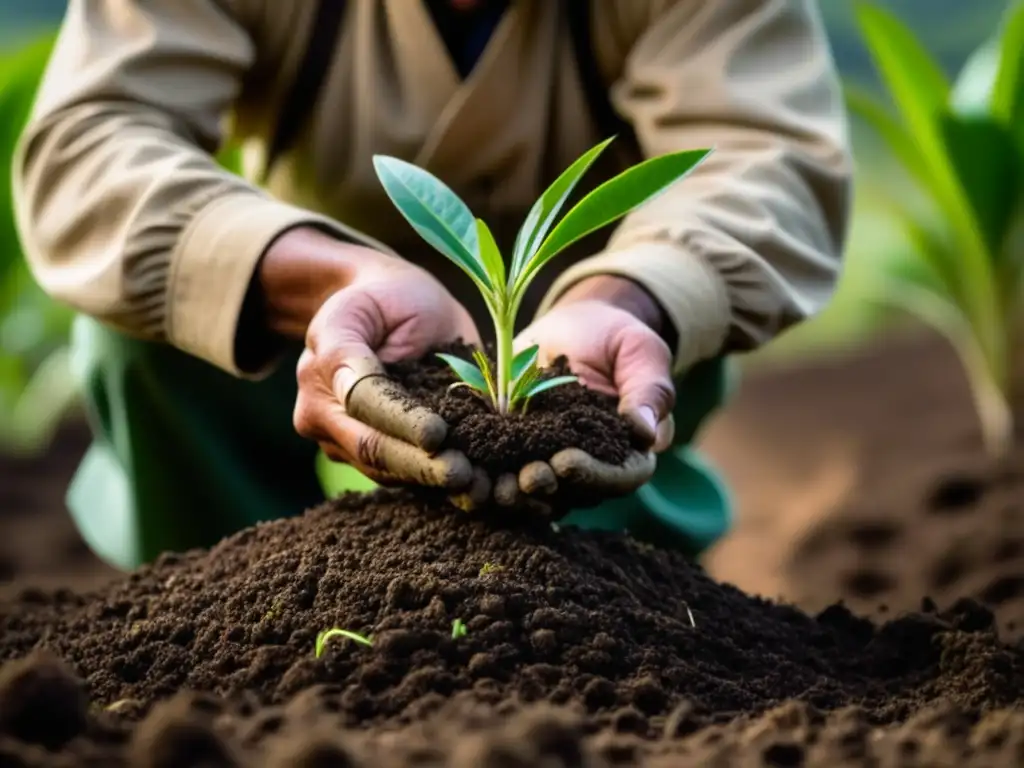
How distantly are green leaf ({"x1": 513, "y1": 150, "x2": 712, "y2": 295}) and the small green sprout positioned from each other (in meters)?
0.39

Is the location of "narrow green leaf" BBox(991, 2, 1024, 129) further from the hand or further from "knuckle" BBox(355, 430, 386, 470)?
"knuckle" BBox(355, 430, 386, 470)

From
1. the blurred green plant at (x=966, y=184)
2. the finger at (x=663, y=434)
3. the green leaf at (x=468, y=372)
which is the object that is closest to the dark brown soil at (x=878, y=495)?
the blurred green plant at (x=966, y=184)

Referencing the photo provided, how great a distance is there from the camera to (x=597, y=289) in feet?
4.85

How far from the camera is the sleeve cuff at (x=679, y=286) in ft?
4.85

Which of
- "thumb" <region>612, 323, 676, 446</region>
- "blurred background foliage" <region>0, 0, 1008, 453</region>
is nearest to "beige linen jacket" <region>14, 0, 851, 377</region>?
"thumb" <region>612, 323, 676, 446</region>

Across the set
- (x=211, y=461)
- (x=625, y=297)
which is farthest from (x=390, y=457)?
(x=211, y=461)

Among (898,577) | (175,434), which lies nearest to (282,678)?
(175,434)

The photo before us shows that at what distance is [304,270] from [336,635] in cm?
46

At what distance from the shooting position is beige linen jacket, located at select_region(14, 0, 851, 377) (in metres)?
1.54

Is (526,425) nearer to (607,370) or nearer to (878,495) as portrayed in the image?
(607,370)

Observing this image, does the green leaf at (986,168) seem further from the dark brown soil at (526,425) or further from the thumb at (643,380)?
the dark brown soil at (526,425)

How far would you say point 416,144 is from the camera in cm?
179

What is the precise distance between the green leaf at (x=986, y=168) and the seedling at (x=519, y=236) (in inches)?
61.1

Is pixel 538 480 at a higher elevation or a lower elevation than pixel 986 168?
higher
